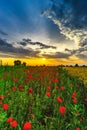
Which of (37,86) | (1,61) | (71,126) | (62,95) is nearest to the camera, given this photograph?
(71,126)

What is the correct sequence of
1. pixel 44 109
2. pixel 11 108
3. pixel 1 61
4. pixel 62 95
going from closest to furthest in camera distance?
pixel 11 108 → pixel 44 109 → pixel 62 95 → pixel 1 61

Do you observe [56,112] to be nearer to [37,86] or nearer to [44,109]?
[44,109]

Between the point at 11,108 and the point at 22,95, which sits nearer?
the point at 11,108

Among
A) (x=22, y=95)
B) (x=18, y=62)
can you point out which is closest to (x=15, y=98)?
(x=22, y=95)

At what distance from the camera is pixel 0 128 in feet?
15.3

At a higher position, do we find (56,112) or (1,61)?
(1,61)

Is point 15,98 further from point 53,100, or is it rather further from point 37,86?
point 37,86

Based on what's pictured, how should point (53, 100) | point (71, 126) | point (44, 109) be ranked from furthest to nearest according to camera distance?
point (53, 100)
point (44, 109)
point (71, 126)

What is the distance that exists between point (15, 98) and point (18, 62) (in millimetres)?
15661

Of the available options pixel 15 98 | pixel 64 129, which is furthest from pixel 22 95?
pixel 64 129

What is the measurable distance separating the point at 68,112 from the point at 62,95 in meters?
2.03

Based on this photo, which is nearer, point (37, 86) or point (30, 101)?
point (30, 101)

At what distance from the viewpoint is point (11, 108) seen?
6.04 m

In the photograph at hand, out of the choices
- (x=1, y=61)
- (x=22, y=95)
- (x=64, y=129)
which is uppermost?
(x=1, y=61)
